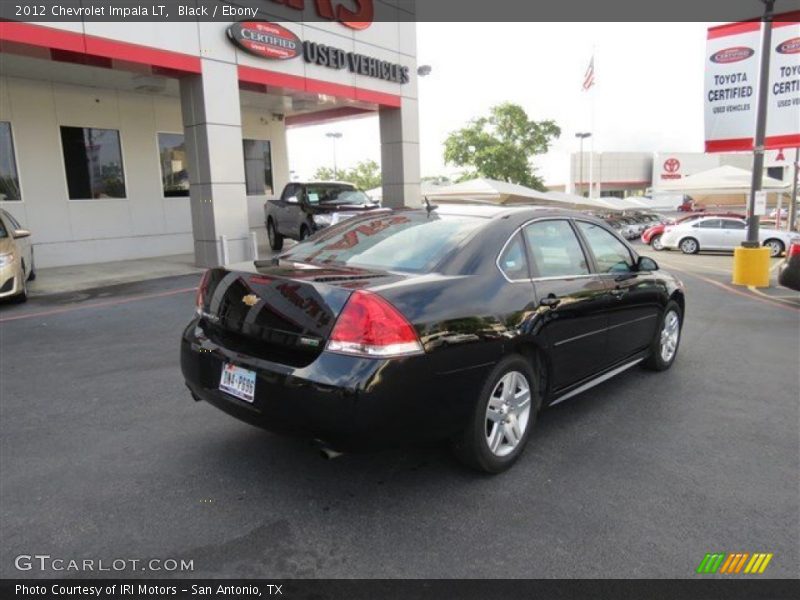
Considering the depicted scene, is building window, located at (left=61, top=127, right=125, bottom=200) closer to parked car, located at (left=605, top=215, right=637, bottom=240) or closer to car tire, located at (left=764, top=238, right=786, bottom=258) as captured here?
car tire, located at (left=764, top=238, right=786, bottom=258)

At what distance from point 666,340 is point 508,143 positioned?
153 ft

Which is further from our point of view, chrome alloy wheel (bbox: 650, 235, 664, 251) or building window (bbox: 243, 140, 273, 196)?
chrome alloy wheel (bbox: 650, 235, 664, 251)

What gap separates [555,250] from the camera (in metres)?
4.12

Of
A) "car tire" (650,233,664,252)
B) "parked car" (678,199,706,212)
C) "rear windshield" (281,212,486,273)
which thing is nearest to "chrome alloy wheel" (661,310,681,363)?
"rear windshield" (281,212,486,273)

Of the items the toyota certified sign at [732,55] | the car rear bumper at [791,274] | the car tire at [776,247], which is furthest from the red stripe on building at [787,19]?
the car tire at [776,247]

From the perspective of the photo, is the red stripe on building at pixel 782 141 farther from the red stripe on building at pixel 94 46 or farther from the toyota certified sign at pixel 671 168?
the toyota certified sign at pixel 671 168

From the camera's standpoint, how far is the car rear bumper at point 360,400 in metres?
2.83

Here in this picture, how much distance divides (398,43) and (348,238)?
13.7 meters

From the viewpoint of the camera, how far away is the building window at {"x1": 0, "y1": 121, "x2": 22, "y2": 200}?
1248 cm

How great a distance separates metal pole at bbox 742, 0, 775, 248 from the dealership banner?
27cm

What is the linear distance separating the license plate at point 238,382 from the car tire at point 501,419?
115 cm

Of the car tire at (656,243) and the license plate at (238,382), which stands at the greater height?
the license plate at (238,382)

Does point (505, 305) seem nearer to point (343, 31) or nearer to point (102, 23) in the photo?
point (102, 23)

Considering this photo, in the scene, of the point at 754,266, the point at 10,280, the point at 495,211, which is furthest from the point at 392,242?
the point at 754,266
